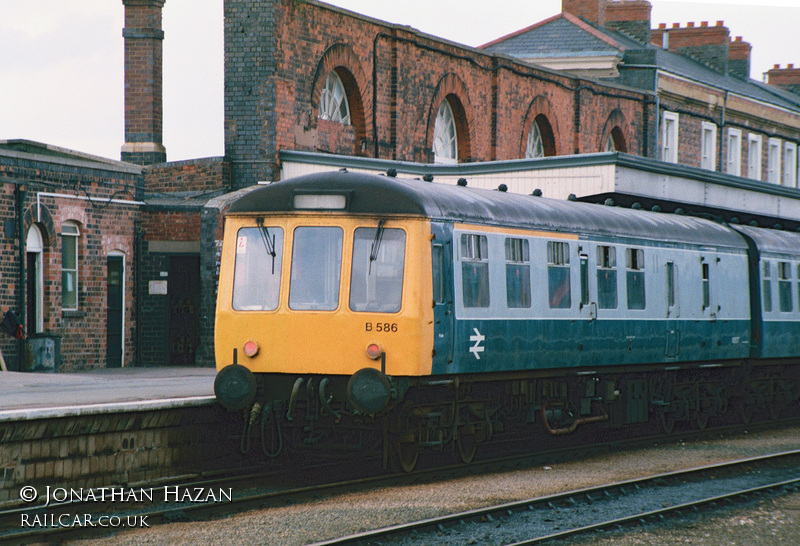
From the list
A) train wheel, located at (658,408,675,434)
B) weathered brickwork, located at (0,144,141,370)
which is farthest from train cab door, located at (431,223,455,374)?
weathered brickwork, located at (0,144,141,370)

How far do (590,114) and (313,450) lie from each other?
76.8 ft

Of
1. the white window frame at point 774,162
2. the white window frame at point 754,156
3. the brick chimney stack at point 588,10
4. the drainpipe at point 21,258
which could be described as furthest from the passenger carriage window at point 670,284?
the white window frame at point 774,162

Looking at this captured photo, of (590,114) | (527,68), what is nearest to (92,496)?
(527,68)

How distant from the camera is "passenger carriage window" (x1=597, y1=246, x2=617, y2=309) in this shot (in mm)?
15210

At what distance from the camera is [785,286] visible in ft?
66.3

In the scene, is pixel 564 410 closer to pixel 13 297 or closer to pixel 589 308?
pixel 589 308

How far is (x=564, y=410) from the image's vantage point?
15039 mm

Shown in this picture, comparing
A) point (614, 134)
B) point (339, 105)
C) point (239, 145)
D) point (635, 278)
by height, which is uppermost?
point (614, 134)

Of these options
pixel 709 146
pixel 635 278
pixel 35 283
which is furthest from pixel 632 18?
pixel 635 278

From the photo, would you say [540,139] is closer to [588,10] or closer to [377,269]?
[588,10]

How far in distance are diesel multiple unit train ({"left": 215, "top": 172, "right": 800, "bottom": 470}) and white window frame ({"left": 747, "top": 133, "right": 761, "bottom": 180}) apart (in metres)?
28.0

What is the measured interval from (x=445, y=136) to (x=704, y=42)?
17.9m

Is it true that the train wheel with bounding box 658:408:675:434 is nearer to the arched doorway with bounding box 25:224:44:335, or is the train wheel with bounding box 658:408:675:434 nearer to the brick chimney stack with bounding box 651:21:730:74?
the arched doorway with bounding box 25:224:44:335

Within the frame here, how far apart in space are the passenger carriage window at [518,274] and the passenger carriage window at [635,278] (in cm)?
259
